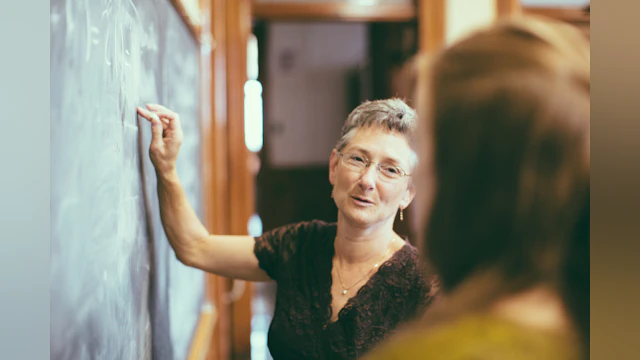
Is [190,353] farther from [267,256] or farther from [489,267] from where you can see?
[489,267]

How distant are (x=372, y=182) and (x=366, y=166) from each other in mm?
30

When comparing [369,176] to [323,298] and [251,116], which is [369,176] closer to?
[323,298]

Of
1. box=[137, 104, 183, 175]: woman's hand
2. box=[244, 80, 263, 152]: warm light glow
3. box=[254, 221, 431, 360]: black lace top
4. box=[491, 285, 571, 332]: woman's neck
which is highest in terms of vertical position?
box=[244, 80, 263, 152]: warm light glow

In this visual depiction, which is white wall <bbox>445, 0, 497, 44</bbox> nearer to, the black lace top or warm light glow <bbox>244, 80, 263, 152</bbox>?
warm light glow <bbox>244, 80, 263, 152</bbox>

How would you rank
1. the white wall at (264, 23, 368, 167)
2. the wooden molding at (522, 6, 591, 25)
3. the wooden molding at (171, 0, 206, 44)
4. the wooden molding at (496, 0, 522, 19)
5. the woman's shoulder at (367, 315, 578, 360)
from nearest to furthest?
the woman's shoulder at (367, 315, 578, 360) < the wooden molding at (171, 0, 206, 44) < the wooden molding at (522, 6, 591, 25) < the wooden molding at (496, 0, 522, 19) < the white wall at (264, 23, 368, 167)

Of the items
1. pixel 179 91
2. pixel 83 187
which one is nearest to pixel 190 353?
pixel 179 91

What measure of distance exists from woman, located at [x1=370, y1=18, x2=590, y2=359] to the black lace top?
380 millimetres

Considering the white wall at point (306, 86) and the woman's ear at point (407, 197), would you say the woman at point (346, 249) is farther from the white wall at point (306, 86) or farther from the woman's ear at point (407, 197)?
the white wall at point (306, 86)

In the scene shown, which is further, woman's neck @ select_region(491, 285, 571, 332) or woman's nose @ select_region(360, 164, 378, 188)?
woman's nose @ select_region(360, 164, 378, 188)

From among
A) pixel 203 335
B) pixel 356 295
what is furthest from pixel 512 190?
pixel 203 335

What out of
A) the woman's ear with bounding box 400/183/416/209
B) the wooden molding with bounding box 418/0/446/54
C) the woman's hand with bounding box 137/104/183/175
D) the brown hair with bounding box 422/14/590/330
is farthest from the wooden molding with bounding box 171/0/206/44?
the wooden molding with bounding box 418/0/446/54

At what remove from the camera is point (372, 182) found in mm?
885

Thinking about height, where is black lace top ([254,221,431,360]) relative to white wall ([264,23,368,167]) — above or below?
below

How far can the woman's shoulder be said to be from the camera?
1.56 ft
